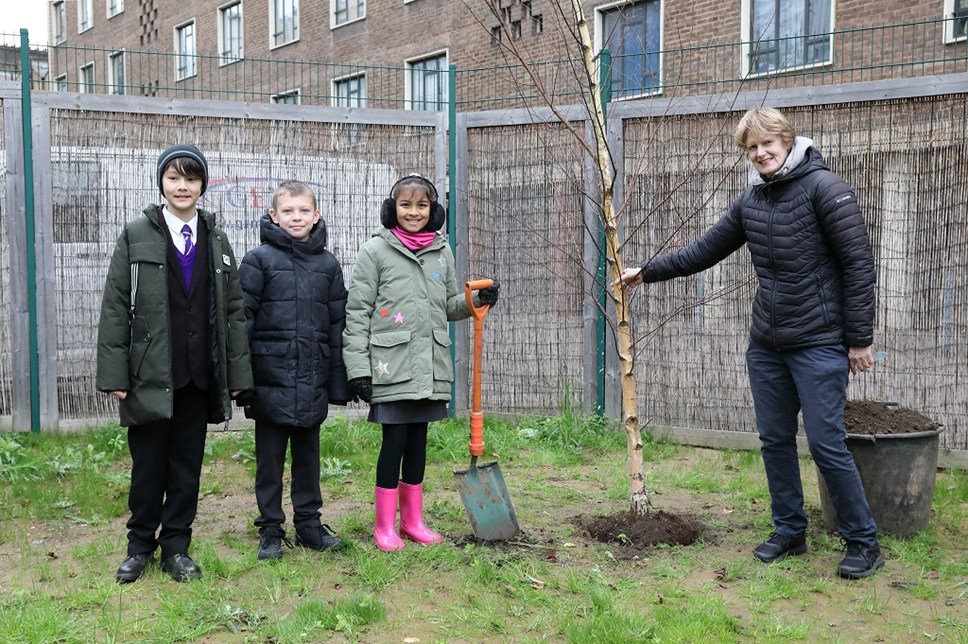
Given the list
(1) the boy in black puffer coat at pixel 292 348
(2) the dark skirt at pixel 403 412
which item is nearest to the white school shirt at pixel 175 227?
(1) the boy in black puffer coat at pixel 292 348

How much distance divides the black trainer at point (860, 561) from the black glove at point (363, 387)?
2.23 meters

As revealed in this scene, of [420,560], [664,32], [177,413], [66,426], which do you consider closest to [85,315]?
[66,426]

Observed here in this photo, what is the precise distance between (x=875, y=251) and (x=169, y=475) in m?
4.59

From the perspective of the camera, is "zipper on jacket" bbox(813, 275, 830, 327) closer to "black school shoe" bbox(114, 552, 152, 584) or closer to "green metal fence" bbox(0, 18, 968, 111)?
"green metal fence" bbox(0, 18, 968, 111)

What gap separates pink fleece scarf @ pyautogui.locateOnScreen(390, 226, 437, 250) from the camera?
4312 mm

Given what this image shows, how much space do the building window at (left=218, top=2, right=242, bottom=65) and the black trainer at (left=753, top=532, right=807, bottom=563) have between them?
25096mm

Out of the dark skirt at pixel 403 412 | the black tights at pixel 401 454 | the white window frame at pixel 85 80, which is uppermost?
the white window frame at pixel 85 80

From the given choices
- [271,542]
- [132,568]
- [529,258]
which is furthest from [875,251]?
[132,568]

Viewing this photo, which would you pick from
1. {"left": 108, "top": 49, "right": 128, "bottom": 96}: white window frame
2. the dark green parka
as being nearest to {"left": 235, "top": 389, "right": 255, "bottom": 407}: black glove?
the dark green parka

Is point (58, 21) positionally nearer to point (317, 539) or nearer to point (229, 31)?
point (229, 31)

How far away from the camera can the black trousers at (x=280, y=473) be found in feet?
13.8

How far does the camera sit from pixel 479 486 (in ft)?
14.3

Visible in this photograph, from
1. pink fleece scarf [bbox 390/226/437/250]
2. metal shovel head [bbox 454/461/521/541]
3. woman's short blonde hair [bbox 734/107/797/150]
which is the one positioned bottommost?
metal shovel head [bbox 454/461/521/541]

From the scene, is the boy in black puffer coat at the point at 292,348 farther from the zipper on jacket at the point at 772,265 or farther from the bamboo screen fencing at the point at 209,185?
the bamboo screen fencing at the point at 209,185
